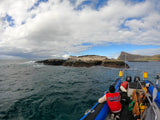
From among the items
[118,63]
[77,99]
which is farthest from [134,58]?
[77,99]

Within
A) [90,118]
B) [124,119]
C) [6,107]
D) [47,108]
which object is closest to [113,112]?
[124,119]

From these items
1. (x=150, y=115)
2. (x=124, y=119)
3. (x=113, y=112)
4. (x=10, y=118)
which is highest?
(x=150, y=115)

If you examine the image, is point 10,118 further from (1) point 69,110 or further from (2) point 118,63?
(2) point 118,63

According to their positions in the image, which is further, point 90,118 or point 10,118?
point 10,118

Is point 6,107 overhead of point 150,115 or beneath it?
beneath

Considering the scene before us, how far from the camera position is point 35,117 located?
505 centimetres

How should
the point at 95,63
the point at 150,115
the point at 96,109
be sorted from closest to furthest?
the point at 150,115 < the point at 96,109 < the point at 95,63

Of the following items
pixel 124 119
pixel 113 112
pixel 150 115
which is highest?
pixel 150 115

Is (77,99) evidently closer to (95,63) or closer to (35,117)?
(35,117)

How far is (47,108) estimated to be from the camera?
19.5 ft

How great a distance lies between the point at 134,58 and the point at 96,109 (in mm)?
204464

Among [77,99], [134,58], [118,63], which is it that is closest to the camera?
[77,99]

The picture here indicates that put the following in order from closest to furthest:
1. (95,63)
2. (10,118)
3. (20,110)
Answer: (10,118), (20,110), (95,63)

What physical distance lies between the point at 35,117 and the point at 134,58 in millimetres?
205310
